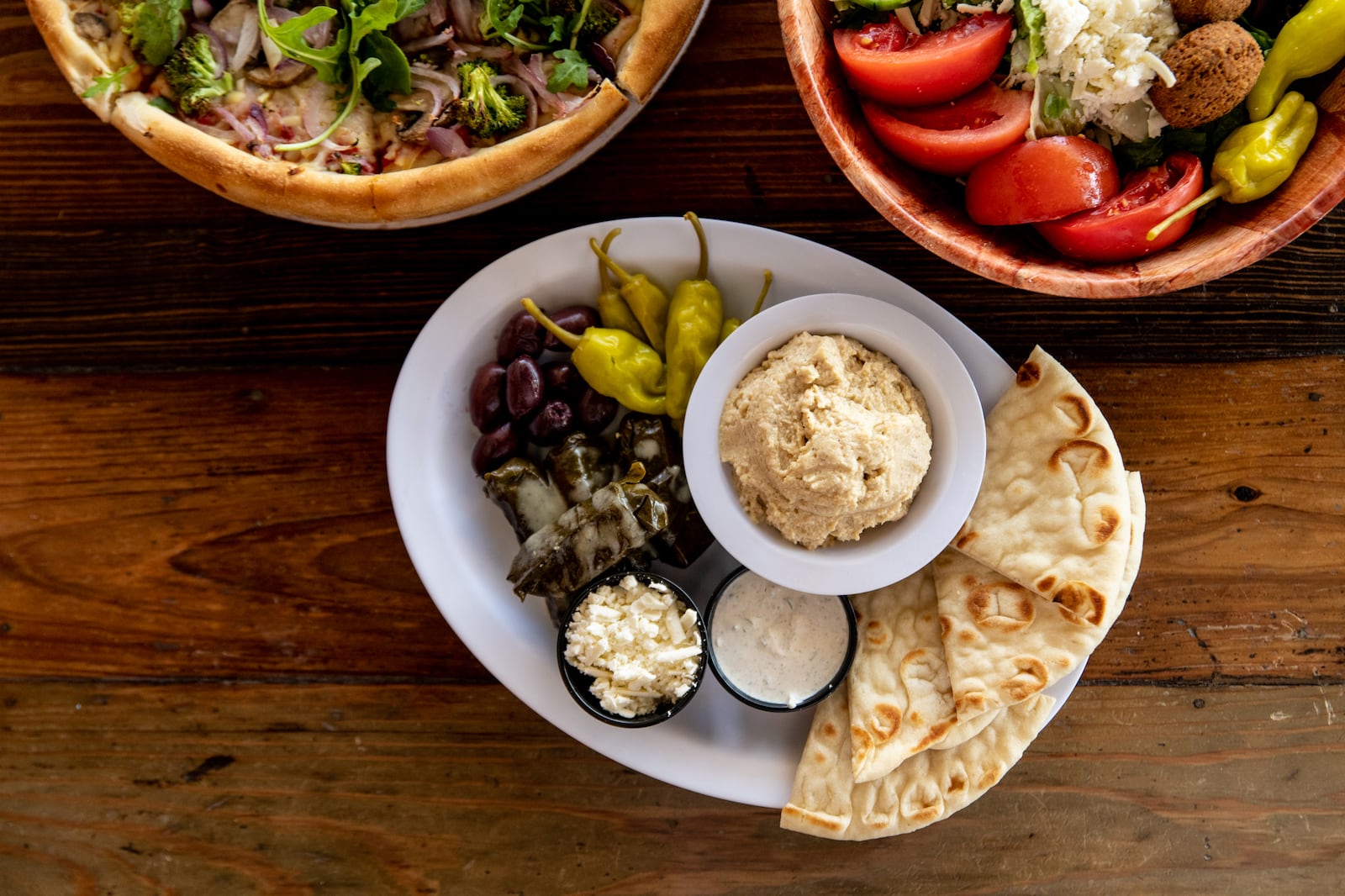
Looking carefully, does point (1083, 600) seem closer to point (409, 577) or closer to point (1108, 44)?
point (1108, 44)

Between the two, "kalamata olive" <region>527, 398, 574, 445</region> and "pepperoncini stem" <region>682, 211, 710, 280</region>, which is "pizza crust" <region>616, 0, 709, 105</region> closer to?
"pepperoncini stem" <region>682, 211, 710, 280</region>

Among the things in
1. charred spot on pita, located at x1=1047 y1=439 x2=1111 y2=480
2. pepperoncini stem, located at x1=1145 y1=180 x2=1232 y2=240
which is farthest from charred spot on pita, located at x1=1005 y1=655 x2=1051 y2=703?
pepperoncini stem, located at x1=1145 y1=180 x2=1232 y2=240

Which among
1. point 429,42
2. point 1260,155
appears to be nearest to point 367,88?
point 429,42

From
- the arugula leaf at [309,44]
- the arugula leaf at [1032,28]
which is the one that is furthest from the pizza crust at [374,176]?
the arugula leaf at [1032,28]

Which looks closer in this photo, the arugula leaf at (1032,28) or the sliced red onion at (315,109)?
the arugula leaf at (1032,28)

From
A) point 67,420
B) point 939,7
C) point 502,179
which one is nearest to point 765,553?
point 502,179

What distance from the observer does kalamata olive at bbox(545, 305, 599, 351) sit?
239 centimetres

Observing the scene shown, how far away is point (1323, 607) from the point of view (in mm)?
2596

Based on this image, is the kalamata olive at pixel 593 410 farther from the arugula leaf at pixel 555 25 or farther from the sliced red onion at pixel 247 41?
the sliced red onion at pixel 247 41

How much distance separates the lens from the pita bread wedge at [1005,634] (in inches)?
86.9

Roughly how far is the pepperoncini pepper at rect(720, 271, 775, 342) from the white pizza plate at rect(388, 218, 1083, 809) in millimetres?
28

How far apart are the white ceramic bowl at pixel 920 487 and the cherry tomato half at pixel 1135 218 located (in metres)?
0.37

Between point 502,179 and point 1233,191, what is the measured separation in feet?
5.23

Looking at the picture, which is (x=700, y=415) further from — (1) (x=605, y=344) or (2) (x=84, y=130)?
(2) (x=84, y=130)
